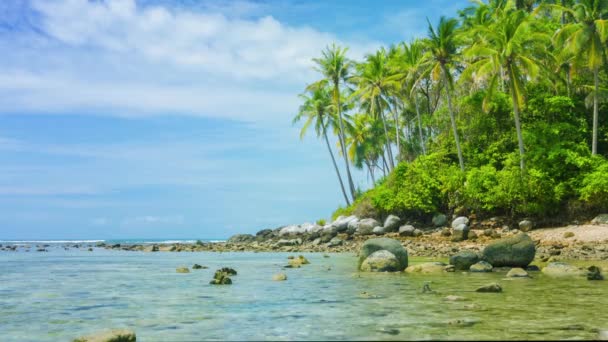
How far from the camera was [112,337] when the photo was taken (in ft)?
22.1

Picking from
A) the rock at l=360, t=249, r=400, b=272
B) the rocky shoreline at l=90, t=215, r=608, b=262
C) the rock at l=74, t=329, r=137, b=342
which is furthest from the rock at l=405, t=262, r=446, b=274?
the rock at l=74, t=329, r=137, b=342

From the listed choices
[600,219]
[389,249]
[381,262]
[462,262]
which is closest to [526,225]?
[600,219]

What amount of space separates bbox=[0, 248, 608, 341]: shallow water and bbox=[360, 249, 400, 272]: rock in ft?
4.26

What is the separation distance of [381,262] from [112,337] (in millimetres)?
10850

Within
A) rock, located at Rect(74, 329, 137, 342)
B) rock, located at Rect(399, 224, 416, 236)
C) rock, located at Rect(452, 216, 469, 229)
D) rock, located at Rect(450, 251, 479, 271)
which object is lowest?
rock, located at Rect(74, 329, 137, 342)

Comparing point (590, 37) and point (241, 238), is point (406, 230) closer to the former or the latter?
point (590, 37)

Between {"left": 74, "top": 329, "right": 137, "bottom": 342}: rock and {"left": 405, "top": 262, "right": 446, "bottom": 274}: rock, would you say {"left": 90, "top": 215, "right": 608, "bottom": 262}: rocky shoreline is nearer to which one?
{"left": 405, "top": 262, "right": 446, "bottom": 274}: rock

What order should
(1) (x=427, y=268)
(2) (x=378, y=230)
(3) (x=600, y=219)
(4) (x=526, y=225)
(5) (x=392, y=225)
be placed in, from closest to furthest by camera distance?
(1) (x=427, y=268) → (3) (x=600, y=219) → (4) (x=526, y=225) → (5) (x=392, y=225) → (2) (x=378, y=230)

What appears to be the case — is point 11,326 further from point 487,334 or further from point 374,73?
point 374,73

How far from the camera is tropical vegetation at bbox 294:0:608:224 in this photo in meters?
28.6

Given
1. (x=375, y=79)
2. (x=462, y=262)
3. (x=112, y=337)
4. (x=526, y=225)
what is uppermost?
(x=375, y=79)

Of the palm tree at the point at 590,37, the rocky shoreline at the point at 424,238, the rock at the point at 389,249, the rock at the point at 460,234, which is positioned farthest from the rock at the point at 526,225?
the rock at the point at 389,249

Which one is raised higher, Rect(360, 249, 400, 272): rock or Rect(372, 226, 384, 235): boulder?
Rect(372, 226, 384, 235): boulder

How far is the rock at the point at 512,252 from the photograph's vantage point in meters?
16.0
